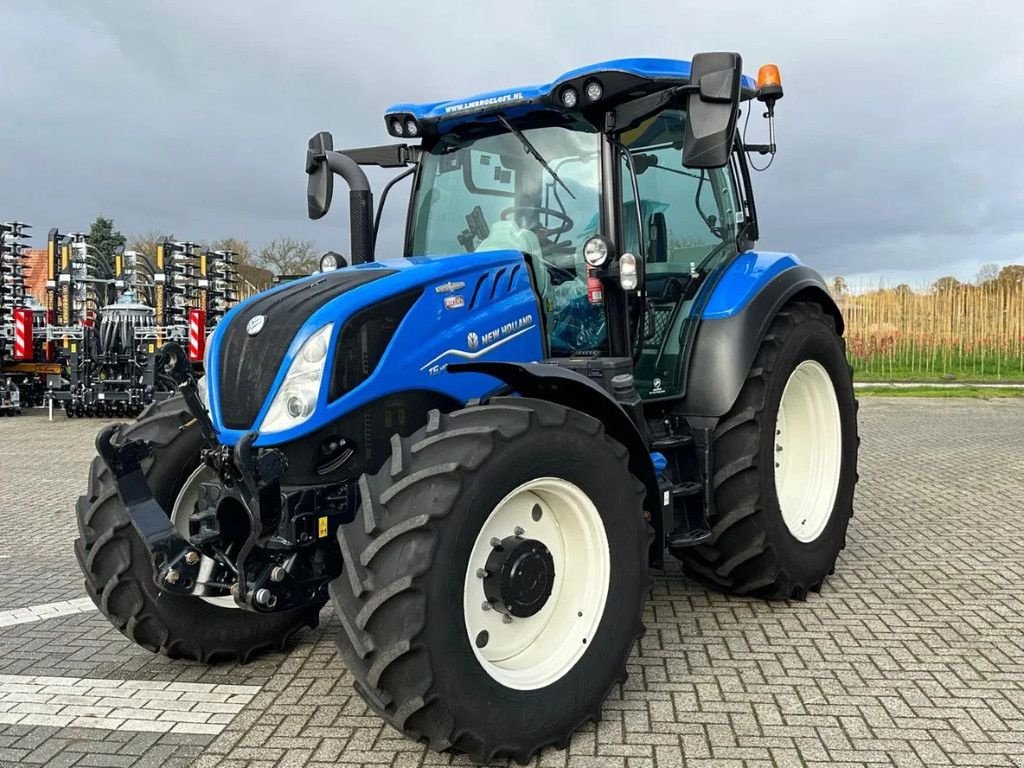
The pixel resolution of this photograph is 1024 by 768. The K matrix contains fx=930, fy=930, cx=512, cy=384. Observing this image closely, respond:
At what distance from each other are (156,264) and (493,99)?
1550 centimetres

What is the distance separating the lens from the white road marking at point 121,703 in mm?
3408

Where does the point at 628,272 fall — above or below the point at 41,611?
above

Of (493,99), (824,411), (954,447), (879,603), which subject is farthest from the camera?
(954,447)

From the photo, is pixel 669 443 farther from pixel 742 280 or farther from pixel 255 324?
pixel 255 324

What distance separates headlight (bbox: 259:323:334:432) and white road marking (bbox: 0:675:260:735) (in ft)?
3.76

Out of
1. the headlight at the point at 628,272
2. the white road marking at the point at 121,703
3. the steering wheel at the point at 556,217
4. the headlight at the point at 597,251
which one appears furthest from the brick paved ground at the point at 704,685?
the steering wheel at the point at 556,217

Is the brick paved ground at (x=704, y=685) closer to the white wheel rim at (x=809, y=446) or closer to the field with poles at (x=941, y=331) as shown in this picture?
the white wheel rim at (x=809, y=446)

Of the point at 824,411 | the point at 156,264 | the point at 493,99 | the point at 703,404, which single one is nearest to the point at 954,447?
the point at 824,411

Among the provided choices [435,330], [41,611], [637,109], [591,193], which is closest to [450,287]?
[435,330]

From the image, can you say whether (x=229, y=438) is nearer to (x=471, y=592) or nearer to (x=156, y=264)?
(x=471, y=592)

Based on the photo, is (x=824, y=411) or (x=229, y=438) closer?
(x=229, y=438)

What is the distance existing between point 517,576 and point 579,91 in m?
2.08

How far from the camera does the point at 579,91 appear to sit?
394 cm

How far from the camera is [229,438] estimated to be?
3312 millimetres
